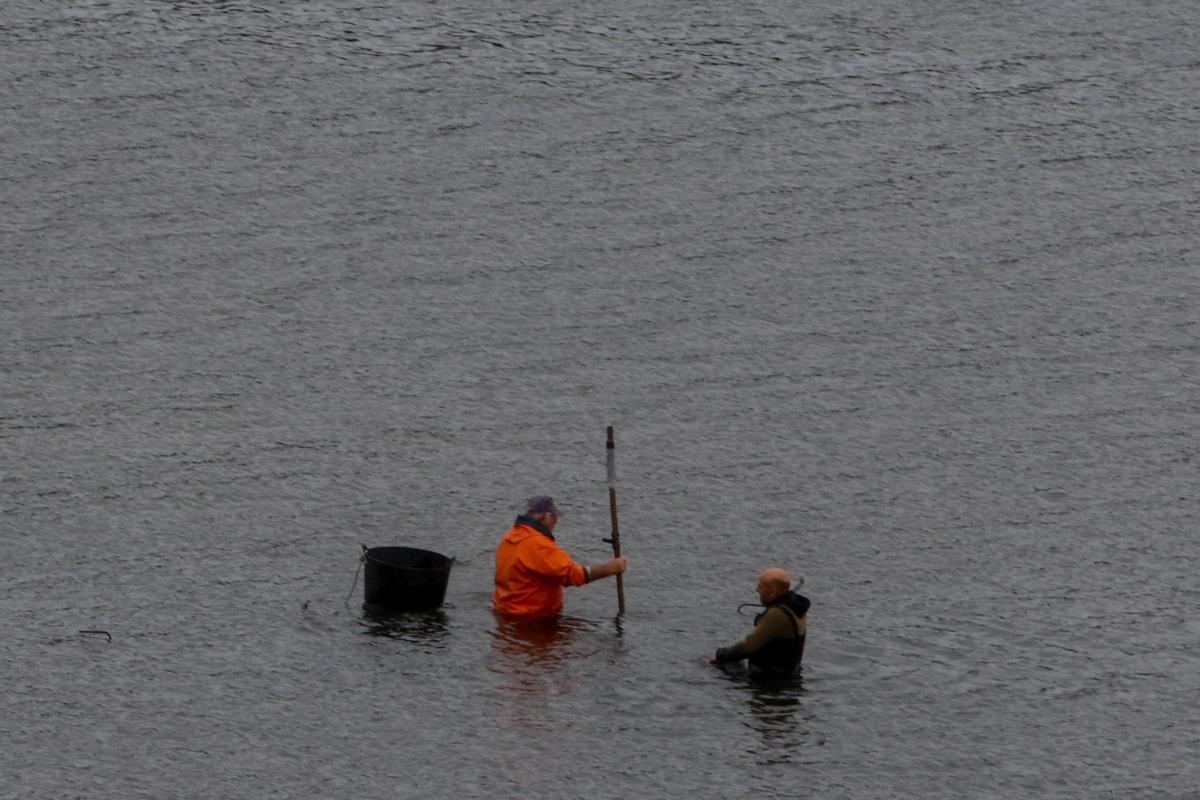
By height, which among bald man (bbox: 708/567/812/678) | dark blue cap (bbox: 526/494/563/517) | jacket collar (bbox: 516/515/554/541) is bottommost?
bald man (bbox: 708/567/812/678)

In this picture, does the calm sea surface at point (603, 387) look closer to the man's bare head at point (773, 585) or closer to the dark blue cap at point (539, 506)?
the man's bare head at point (773, 585)

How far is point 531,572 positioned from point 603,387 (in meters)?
8.67

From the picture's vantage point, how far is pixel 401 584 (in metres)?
22.6

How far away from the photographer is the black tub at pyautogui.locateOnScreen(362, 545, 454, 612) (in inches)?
885

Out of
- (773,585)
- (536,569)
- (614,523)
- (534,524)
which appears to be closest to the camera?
(773,585)

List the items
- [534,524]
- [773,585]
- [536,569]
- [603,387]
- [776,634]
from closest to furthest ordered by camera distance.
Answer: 1. [776,634]
2. [773,585]
3. [536,569]
4. [534,524]
5. [603,387]

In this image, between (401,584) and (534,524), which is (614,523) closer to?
(534,524)

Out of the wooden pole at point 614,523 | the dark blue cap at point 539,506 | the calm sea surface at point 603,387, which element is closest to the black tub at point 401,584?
the calm sea surface at point 603,387

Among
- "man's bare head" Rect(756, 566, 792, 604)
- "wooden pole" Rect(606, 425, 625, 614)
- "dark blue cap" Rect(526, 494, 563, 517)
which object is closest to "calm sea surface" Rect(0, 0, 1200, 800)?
"wooden pole" Rect(606, 425, 625, 614)

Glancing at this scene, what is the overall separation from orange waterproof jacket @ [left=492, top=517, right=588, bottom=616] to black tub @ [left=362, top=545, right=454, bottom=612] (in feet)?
2.25

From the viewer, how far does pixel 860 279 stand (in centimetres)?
3491

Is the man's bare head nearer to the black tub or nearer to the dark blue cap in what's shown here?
the dark blue cap

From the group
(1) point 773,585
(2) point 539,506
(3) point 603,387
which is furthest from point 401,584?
(3) point 603,387

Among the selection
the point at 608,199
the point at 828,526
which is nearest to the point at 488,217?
the point at 608,199
